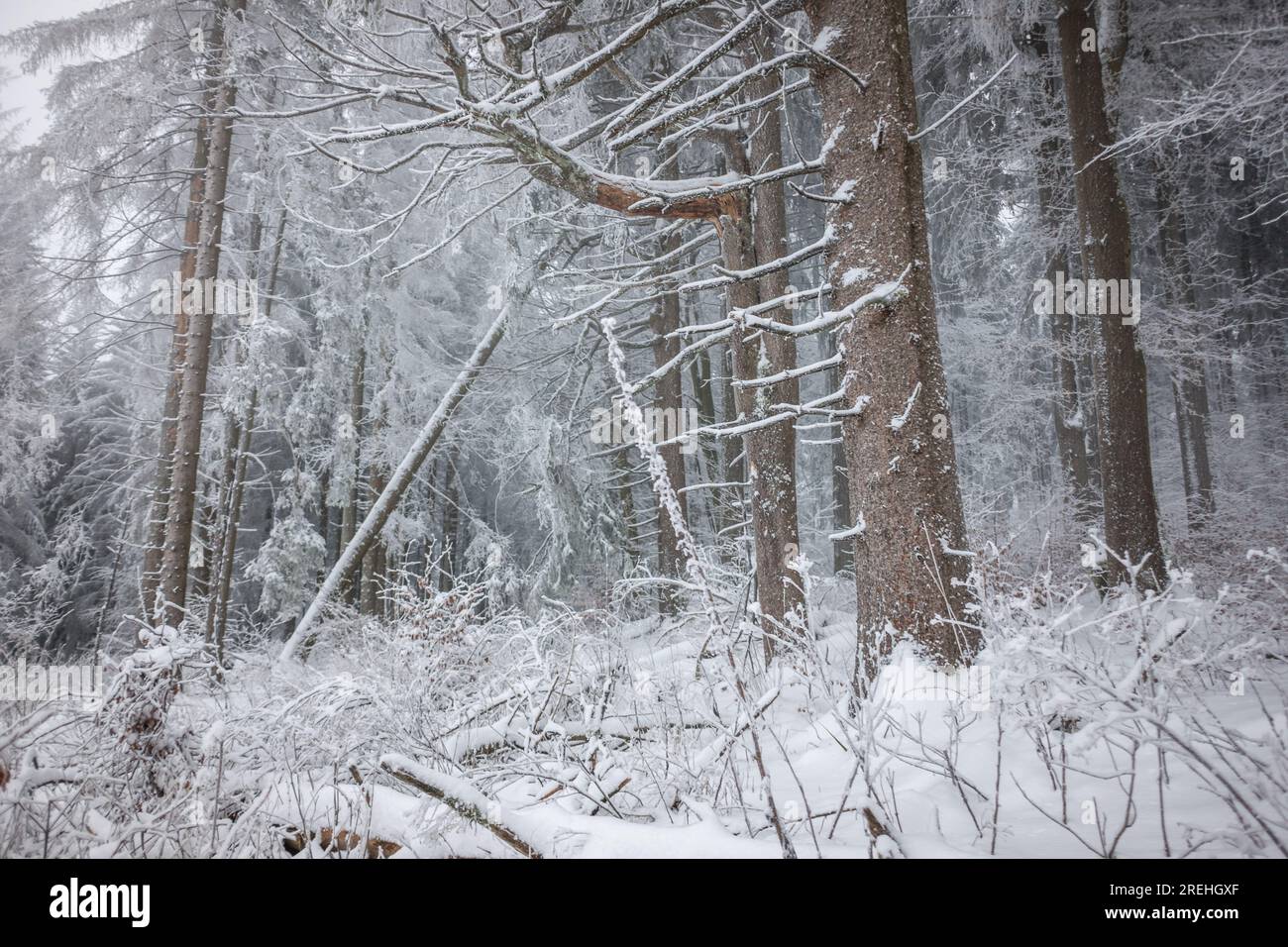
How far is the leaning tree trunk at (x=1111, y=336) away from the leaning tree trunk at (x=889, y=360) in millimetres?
4400

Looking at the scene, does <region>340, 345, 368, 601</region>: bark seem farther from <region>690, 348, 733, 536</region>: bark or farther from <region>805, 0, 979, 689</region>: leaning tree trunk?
<region>805, 0, 979, 689</region>: leaning tree trunk

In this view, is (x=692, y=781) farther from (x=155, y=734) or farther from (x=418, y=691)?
(x=155, y=734)

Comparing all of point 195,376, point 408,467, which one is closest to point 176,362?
point 195,376

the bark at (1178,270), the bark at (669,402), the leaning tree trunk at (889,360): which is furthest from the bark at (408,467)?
the bark at (1178,270)

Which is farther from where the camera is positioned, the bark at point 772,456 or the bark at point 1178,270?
the bark at point 1178,270

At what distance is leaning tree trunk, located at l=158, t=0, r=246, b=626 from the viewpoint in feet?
21.4

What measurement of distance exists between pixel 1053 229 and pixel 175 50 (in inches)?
510

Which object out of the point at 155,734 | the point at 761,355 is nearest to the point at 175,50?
the point at 761,355

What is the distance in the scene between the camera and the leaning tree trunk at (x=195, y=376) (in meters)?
6.52

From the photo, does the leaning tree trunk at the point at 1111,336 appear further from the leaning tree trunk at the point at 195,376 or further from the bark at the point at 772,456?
the leaning tree trunk at the point at 195,376

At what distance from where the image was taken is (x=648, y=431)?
1.88 m

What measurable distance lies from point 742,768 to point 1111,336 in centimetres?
695

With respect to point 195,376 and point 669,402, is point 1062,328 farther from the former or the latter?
point 195,376

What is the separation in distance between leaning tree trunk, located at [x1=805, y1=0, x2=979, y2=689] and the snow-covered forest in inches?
1.1
